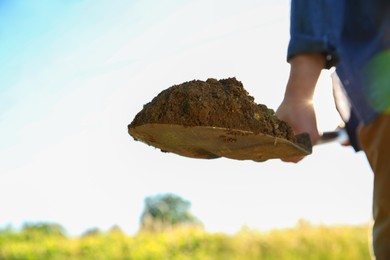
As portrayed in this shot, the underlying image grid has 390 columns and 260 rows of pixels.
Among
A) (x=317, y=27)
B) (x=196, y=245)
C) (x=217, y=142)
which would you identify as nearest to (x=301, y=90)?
(x=317, y=27)

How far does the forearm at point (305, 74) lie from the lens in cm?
149

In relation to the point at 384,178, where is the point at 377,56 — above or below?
above

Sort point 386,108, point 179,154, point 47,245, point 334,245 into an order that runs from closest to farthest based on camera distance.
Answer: point 386,108, point 179,154, point 334,245, point 47,245

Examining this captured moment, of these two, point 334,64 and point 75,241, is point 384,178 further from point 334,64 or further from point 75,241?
point 75,241

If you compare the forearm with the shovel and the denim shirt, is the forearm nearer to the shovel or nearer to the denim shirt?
the denim shirt

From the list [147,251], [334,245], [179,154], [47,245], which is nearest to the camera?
[179,154]

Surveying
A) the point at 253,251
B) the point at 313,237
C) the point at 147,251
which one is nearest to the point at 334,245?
the point at 313,237

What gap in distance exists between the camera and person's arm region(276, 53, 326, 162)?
58.9 inches

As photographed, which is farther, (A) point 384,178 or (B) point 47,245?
(B) point 47,245

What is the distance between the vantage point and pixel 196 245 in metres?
9.95

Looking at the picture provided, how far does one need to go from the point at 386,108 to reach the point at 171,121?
1.81ft

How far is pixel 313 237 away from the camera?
8578 millimetres

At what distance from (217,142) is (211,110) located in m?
0.13

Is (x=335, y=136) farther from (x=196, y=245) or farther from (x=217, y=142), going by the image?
(x=196, y=245)
